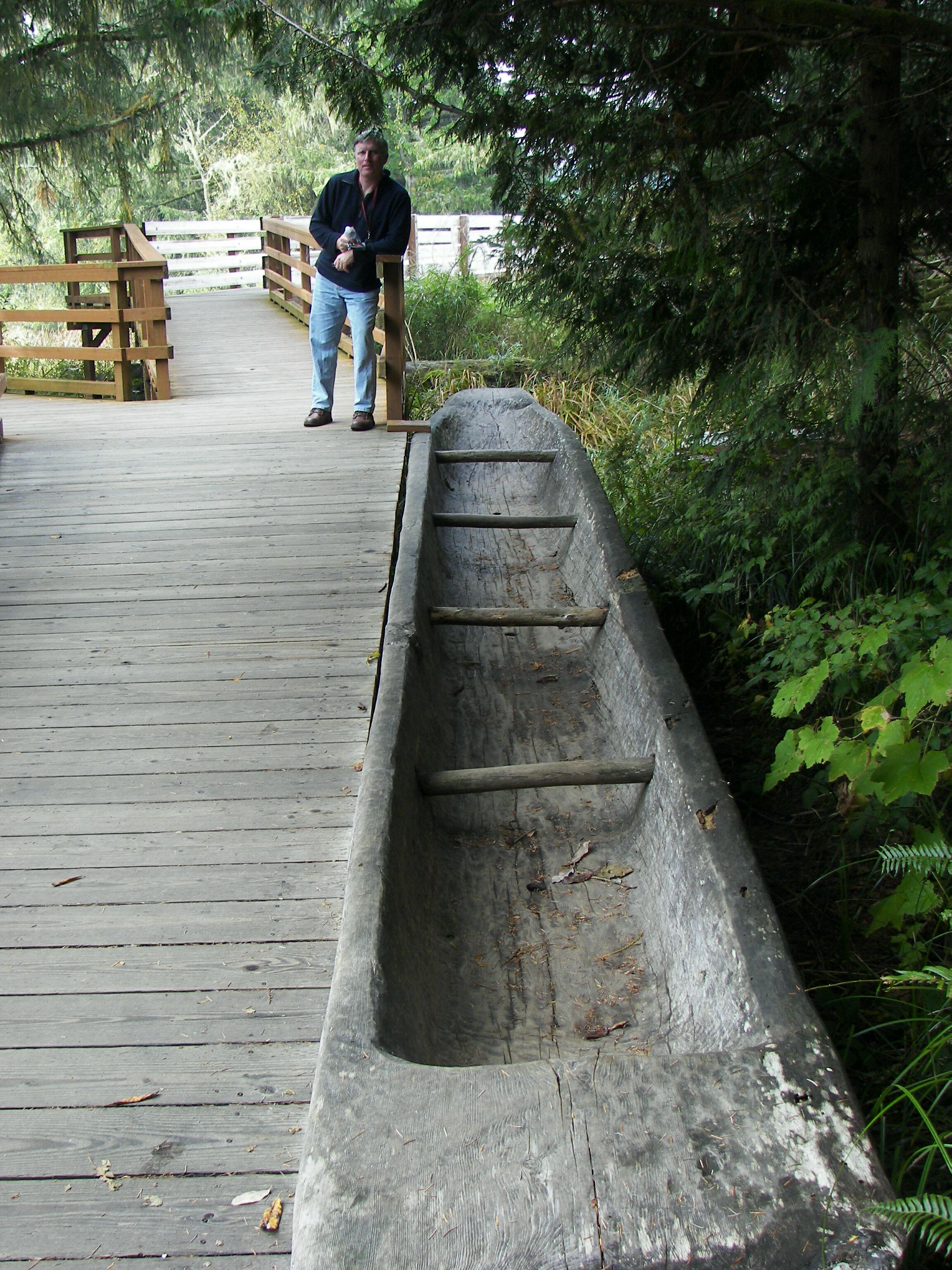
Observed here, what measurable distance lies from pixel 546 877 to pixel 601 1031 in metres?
0.53

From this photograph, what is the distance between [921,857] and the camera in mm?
1943

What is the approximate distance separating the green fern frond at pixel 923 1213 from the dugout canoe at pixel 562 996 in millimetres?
24

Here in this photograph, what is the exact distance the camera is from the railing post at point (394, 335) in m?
5.75

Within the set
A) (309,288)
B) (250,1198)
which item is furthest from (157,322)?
(250,1198)

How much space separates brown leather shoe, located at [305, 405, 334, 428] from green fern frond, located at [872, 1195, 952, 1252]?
531 centimetres

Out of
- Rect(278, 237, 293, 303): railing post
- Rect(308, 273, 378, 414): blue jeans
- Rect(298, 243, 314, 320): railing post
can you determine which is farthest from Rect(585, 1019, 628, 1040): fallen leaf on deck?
Rect(278, 237, 293, 303): railing post

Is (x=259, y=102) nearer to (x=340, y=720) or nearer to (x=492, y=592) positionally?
(x=492, y=592)

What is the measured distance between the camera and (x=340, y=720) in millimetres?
3137

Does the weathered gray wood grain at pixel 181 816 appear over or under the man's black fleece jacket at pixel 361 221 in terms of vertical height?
under

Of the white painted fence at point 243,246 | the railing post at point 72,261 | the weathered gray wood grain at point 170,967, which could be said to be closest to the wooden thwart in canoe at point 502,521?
the weathered gray wood grain at point 170,967

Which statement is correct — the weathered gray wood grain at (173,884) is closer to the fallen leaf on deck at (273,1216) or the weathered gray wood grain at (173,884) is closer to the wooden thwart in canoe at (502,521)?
the fallen leaf on deck at (273,1216)

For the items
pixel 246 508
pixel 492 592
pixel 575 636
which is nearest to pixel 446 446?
pixel 246 508

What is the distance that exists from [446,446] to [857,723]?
320cm

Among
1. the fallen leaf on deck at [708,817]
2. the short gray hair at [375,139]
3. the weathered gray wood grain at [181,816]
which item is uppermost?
the short gray hair at [375,139]
